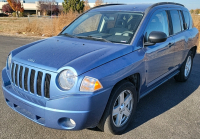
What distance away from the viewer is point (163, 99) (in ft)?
14.5

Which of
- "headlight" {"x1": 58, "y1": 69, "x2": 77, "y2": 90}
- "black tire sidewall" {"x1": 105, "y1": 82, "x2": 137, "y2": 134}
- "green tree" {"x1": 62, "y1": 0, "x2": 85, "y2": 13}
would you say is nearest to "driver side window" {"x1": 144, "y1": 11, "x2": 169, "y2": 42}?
"black tire sidewall" {"x1": 105, "y1": 82, "x2": 137, "y2": 134}

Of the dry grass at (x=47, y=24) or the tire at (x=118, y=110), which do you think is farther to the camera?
the dry grass at (x=47, y=24)

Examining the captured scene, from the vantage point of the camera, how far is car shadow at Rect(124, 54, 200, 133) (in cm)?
365

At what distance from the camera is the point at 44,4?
6072 cm

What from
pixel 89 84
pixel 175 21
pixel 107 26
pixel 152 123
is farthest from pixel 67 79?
pixel 175 21

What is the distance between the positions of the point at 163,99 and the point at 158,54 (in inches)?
47.8

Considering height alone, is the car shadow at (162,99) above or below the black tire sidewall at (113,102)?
below

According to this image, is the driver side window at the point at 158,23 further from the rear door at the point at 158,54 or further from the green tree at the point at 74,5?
the green tree at the point at 74,5

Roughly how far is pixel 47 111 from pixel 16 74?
0.80 metres

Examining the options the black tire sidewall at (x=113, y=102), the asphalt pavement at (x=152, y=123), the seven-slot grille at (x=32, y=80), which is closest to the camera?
the seven-slot grille at (x=32, y=80)

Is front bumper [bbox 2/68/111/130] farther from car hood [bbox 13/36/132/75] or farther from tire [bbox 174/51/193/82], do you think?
tire [bbox 174/51/193/82]

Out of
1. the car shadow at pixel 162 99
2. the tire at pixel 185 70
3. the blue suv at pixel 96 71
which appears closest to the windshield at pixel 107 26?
the blue suv at pixel 96 71

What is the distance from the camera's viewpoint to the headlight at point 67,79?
2.46 metres

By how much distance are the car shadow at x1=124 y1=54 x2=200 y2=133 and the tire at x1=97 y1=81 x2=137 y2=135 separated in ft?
0.77
